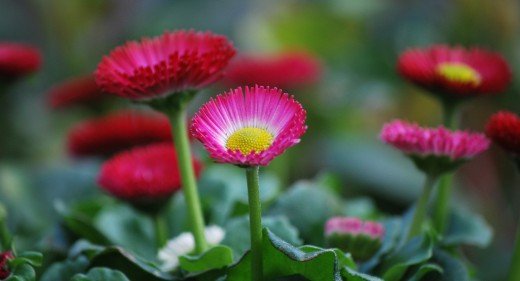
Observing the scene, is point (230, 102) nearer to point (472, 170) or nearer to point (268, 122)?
point (268, 122)

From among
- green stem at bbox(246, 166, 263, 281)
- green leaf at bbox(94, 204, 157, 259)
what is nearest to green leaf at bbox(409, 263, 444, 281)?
green stem at bbox(246, 166, 263, 281)

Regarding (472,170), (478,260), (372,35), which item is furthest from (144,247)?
(372,35)

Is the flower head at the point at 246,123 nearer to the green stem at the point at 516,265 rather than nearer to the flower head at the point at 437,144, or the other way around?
the flower head at the point at 437,144

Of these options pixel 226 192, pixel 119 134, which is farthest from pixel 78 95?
pixel 226 192

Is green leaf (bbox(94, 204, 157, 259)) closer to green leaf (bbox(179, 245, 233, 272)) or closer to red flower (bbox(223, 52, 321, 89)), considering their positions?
green leaf (bbox(179, 245, 233, 272))

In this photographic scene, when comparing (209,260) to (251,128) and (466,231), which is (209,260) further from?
(466,231)

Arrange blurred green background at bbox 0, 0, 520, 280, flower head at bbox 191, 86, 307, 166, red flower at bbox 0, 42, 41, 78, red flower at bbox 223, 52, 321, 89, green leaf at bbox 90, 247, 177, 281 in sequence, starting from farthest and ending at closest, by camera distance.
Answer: blurred green background at bbox 0, 0, 520, 280, red flower at bbox 223, 52, 321, 89, red flower at bbox 0, 42, 41, 78, green leaf at bbox 90, 247, 177, 281, flower head at bbox 191, 86, 307, 166
